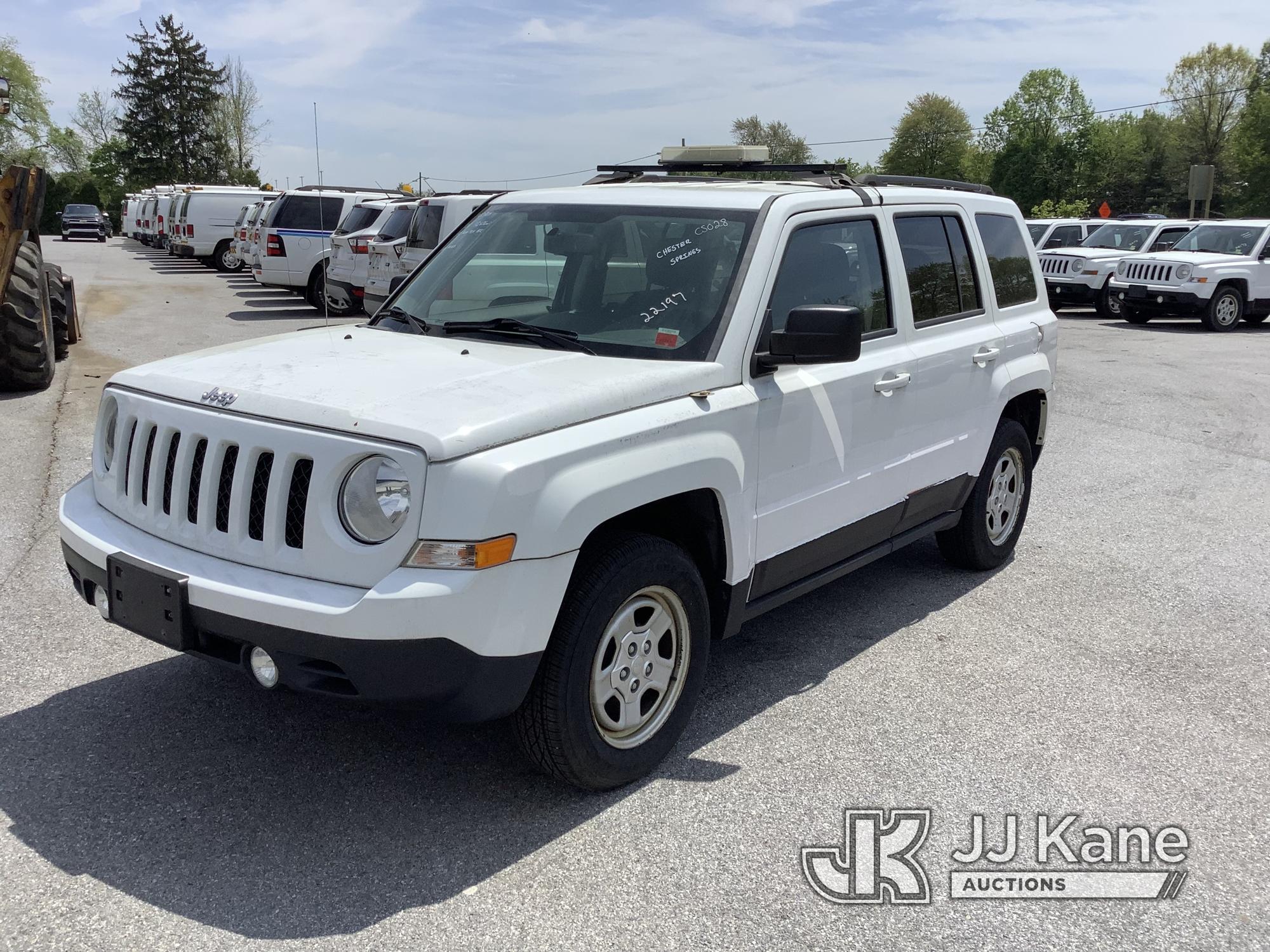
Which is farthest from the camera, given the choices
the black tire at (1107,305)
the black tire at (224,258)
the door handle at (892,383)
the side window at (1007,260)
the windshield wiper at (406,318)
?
the black tire at (224,258)

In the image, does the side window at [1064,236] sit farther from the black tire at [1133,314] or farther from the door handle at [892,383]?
the door handle at [892,383]

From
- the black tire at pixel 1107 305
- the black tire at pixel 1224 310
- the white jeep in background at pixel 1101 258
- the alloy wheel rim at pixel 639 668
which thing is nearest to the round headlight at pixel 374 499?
the alloy wheel rim at pixel 639 668

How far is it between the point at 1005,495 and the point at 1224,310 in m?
16.3

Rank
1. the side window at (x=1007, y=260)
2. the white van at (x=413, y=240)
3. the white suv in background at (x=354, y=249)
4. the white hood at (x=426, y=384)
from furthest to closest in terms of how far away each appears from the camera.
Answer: the white suv in background at (x=354, y=249)
the white van at (x=413, y=240)
the side window at (x=1007, y=260)
the white hood at (x=426, y=384)

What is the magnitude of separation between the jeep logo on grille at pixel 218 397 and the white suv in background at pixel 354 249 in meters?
13.2

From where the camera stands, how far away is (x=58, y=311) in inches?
498

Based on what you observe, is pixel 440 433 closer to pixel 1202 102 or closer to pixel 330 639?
pixel 330 639

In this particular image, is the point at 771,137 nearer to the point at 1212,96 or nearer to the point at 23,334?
the point at 1212,96

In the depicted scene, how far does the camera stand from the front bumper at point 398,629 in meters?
3.09

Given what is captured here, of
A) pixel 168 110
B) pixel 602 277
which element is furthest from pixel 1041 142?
pixel 602 277

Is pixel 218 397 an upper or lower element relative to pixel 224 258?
lower

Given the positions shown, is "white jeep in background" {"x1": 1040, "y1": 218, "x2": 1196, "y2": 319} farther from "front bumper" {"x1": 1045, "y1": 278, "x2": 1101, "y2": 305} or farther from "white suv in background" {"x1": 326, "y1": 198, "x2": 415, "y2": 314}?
"white suv in background" {"x1": 326, "y1": 198, "x2": 415, "y2": 314}

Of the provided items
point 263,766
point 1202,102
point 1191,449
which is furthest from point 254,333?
point 1202,102

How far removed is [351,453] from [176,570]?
69cm
